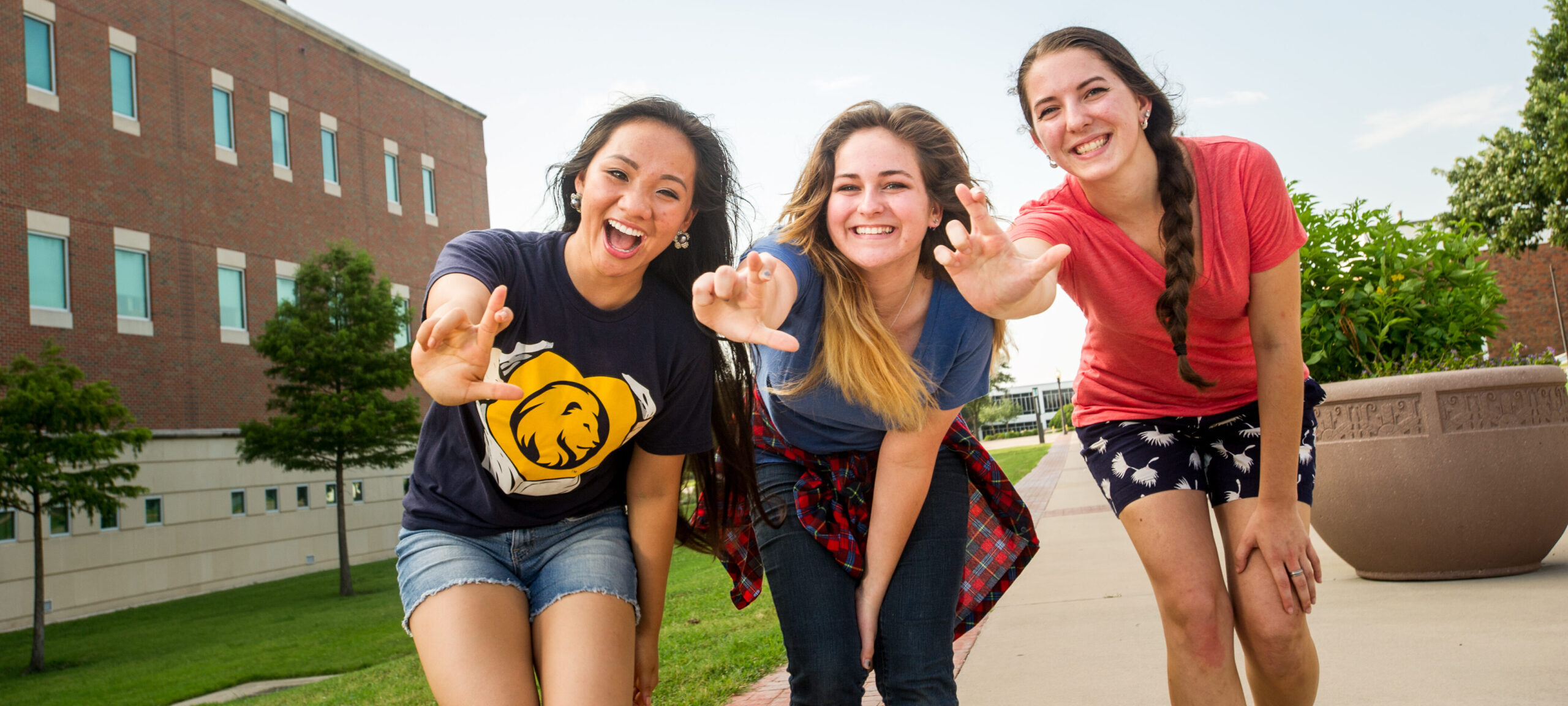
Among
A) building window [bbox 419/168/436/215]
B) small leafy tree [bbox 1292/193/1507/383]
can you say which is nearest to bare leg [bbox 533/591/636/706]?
small leafy tree [bbox 1292/193/1507/383]

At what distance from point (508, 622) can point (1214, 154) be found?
7.53 ft

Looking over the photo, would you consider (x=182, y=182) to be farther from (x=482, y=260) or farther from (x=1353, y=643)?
(x=1353, y=643)

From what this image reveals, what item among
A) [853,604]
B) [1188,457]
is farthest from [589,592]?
[1188,457]

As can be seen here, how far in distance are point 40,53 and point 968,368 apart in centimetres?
2171

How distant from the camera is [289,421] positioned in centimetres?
1884

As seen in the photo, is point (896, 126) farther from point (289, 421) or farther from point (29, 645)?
point (289, 421)

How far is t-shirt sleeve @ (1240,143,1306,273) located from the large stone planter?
2.74m

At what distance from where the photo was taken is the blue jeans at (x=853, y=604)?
2.78 metres

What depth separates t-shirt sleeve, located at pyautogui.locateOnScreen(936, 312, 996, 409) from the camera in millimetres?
2879

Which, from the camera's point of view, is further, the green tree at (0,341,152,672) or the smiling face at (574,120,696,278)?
the green tree at (0,341,152,672)

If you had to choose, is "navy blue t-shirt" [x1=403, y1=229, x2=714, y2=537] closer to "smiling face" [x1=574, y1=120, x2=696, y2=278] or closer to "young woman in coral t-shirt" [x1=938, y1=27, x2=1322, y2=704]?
"smiling face" [x1=574, y1=120, x2=696, y2=278]

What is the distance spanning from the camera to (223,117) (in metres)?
22.8

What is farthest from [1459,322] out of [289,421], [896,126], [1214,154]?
[289,421]

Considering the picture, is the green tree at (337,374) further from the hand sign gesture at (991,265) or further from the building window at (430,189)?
the hand sign gesture at (991,265)
